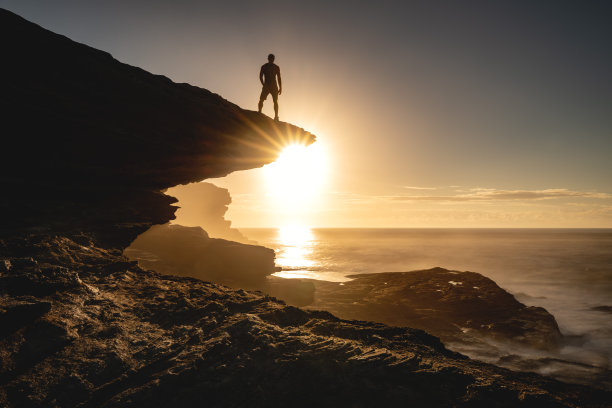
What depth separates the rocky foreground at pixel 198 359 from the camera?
4629mm

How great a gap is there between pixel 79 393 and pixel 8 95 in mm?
8912

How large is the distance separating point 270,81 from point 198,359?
11.1 meters

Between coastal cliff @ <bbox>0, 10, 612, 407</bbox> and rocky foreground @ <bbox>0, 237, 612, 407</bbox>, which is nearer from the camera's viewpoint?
rocky foreground @ <bbox>0, 237, 612, 407</bbox>

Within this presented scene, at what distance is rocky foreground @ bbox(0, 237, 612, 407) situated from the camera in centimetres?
463

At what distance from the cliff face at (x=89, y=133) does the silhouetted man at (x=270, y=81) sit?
4.17 feet

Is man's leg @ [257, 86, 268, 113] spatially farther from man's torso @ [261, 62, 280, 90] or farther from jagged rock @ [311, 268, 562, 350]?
jagged rock @ [311, 268, 562, 350]

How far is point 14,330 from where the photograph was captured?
4.94 metres

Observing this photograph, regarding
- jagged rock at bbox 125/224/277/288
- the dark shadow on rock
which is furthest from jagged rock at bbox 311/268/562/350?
the dark shadow on rock

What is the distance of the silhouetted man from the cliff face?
127cm

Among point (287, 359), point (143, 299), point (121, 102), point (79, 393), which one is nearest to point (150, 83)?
point (121, 102)

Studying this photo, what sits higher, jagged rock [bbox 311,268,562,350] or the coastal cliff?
the coastal cliff

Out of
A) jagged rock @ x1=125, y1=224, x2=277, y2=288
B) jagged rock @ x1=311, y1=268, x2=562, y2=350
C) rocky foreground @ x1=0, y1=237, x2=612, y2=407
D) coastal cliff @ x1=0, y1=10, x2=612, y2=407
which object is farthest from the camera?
jagged rock @ x1=125, y1=224, x2=277, y2=288

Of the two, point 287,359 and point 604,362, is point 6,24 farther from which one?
point 604,362

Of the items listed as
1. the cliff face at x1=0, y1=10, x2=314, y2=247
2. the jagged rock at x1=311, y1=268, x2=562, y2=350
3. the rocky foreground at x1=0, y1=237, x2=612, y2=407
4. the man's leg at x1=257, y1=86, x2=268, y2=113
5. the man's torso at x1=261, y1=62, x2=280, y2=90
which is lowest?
the jagged rock at x1=311, y1=268, x2=562, y2=350
